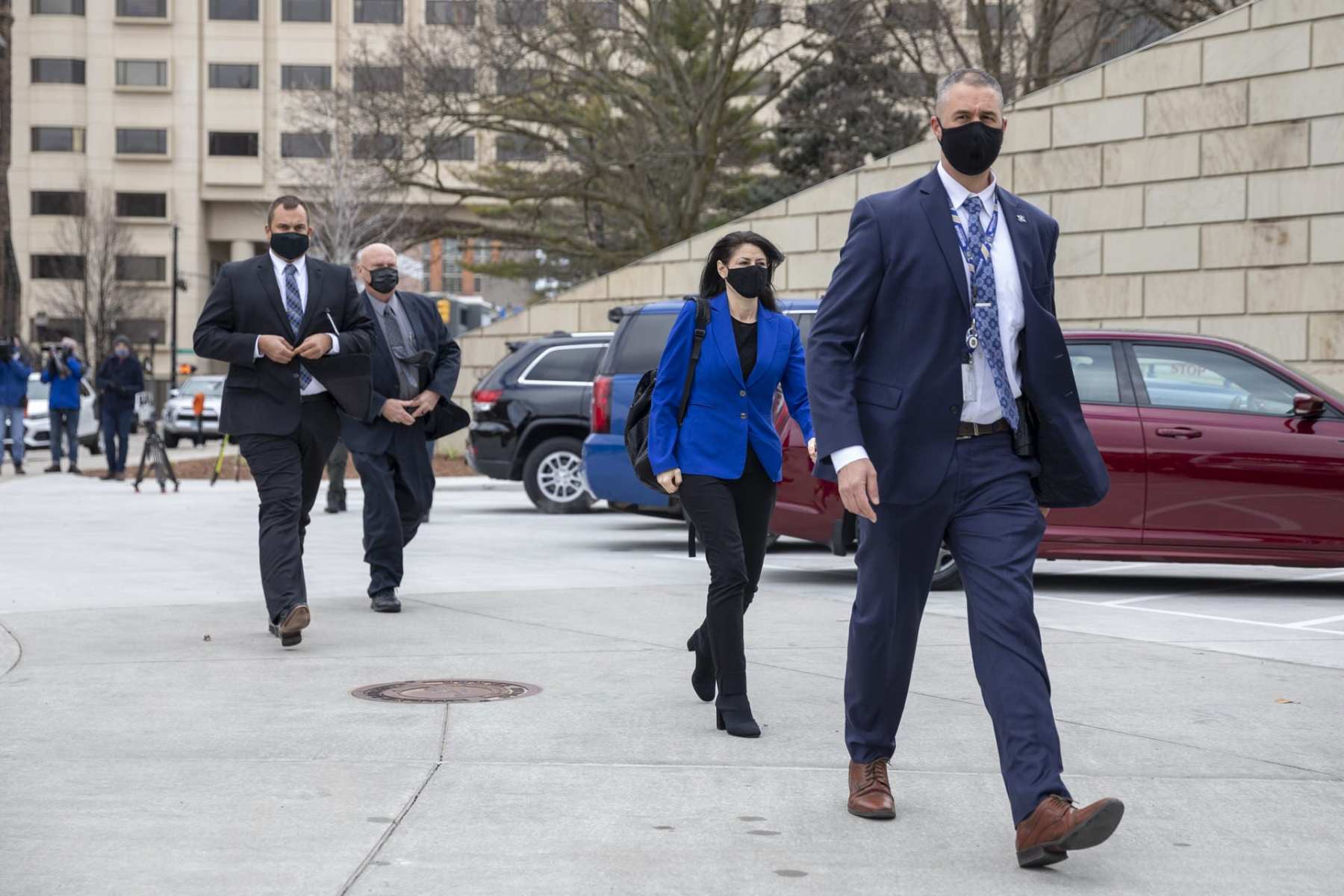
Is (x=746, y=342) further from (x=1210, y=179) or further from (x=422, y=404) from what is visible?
(x=1210, y=179)

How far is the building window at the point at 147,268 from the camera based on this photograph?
269 feet

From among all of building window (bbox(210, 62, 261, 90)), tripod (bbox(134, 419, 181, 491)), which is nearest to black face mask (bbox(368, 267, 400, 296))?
tripod (bbox(134, 419, 181, 491))

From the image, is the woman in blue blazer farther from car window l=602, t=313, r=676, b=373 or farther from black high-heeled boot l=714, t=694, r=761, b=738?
car window l=602, t=313, r=676, b=373

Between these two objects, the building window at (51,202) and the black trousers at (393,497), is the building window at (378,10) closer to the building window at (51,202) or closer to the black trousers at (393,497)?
the building window at (51,202)

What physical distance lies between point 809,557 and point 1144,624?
423 centimetres

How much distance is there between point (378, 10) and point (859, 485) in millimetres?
74667

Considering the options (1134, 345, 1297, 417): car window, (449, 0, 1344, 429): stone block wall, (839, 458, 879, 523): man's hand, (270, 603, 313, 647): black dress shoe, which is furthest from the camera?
(449, 0, 1344, 429): stone block wall

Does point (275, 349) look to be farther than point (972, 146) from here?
Yes

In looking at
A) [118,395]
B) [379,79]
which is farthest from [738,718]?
[379,79]

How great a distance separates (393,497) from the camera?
31.2ft

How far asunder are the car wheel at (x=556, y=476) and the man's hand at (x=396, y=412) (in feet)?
26.8

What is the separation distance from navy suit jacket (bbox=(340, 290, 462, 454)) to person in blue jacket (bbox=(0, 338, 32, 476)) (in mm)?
16223

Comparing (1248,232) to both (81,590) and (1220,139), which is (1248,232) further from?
(81,590)

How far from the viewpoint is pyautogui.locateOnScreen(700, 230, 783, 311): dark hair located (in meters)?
6.49
